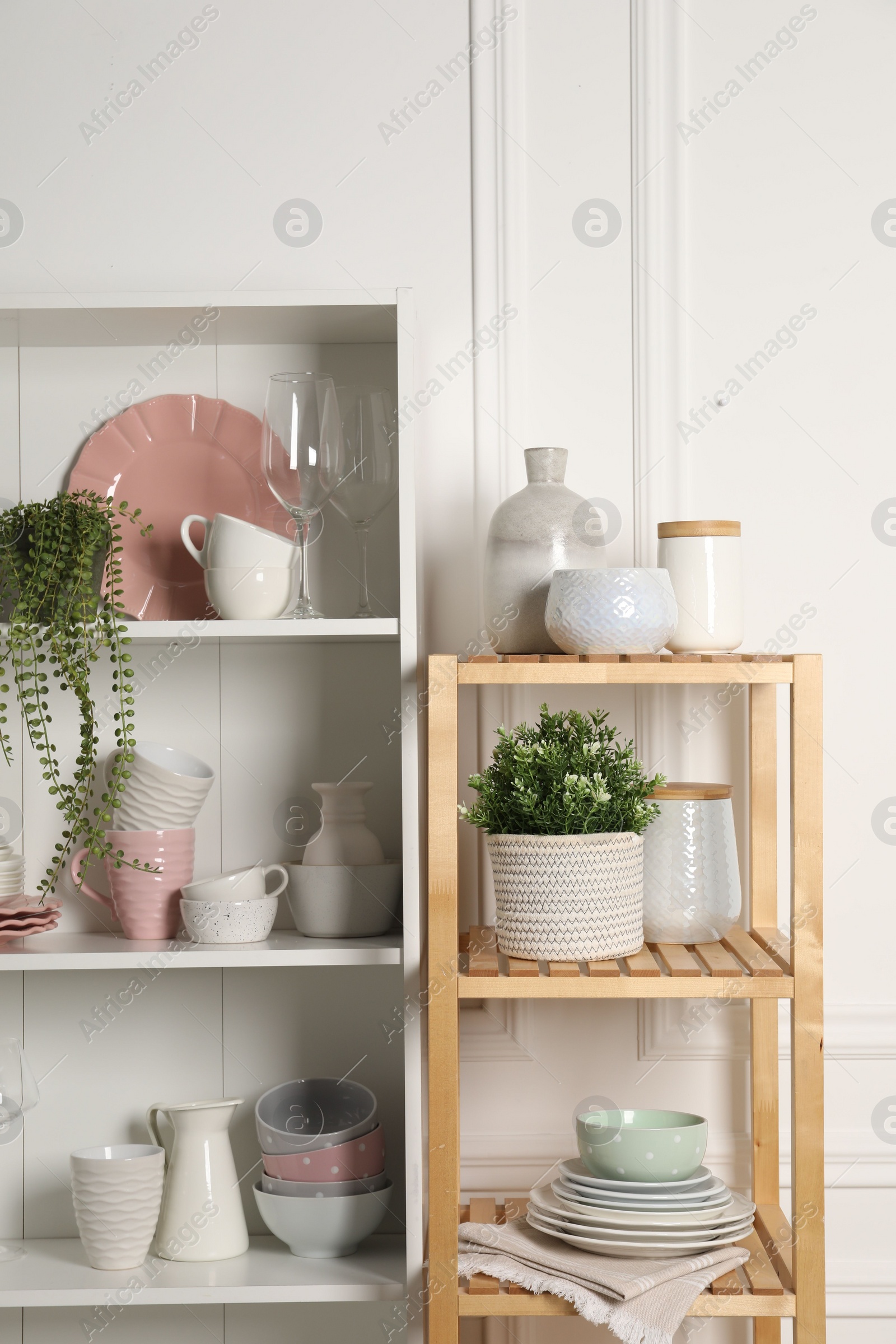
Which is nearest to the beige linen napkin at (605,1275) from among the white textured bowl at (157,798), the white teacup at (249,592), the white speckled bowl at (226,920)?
the white speckled bowl at (226,920)

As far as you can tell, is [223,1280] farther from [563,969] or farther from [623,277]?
[623,277]

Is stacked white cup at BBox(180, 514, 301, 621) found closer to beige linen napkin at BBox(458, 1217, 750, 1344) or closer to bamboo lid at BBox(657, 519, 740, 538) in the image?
bamboo lid at BBox(657, 519, 740, 538)

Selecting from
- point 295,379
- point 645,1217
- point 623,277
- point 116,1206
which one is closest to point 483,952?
point 645,1217

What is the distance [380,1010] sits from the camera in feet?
4.91

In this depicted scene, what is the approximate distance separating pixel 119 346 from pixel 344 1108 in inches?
41.1

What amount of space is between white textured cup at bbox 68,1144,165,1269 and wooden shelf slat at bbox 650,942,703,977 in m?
0.64

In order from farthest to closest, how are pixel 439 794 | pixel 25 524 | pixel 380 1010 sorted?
1. pixel 380 1010
2. pixel 25 524
3. pixel 439 794

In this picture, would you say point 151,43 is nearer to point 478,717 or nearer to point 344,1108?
point 478,717

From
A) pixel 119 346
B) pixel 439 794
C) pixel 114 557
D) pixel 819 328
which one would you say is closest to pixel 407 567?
pixel 439 794

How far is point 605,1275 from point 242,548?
Result: 0.86 m

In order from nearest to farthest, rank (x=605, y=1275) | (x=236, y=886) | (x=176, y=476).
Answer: (x=605, y=1275) < (x=236, y=886) < (x=176, y=476)

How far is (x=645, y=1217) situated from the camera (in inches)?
46.3

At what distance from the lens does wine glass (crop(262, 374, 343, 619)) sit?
1299mm

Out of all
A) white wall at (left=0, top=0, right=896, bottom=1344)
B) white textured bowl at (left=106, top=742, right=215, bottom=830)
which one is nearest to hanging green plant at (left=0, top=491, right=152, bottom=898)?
white textured bowl at (left=106, top=742, right=215, bottom=830)
